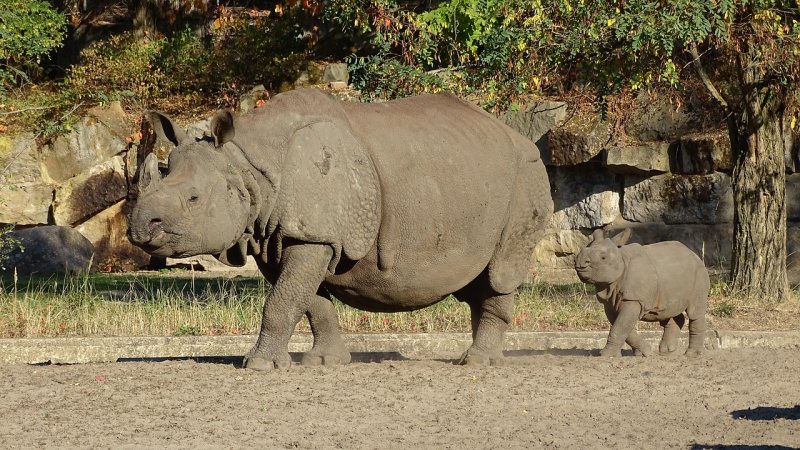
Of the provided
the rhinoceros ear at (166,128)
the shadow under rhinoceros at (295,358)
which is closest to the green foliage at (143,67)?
the shadow under rhinoceros at (295,358)

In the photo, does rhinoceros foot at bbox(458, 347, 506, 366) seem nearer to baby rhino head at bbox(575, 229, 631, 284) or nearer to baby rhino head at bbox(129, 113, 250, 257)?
baby rhino head at bbox(575, 229, 631, 284)

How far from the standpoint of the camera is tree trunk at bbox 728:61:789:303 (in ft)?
43.3

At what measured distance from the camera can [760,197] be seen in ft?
43.7

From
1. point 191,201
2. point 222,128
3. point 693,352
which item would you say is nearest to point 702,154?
point 693,352

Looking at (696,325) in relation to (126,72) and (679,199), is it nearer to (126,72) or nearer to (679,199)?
(679,199)

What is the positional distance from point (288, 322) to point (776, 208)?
716 centimetres

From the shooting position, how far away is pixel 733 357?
32.4 ft

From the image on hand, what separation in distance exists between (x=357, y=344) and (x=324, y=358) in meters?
1.89

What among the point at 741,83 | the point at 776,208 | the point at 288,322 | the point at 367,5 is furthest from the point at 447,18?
the point at 288,322

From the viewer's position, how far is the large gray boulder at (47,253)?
56.1 ft

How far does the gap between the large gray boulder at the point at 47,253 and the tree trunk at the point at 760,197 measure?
28.2 feet

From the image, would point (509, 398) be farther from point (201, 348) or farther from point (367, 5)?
point (367, 5)

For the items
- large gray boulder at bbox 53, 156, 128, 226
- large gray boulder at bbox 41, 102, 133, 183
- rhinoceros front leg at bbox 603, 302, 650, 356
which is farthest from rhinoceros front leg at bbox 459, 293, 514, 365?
large gray boulder at bbox 41, 102, 133, 183

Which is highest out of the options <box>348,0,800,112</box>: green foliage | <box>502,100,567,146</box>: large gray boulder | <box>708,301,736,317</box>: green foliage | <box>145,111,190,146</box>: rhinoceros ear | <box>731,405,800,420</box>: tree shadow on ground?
<box>348,0,800,112</box>: green foliage
